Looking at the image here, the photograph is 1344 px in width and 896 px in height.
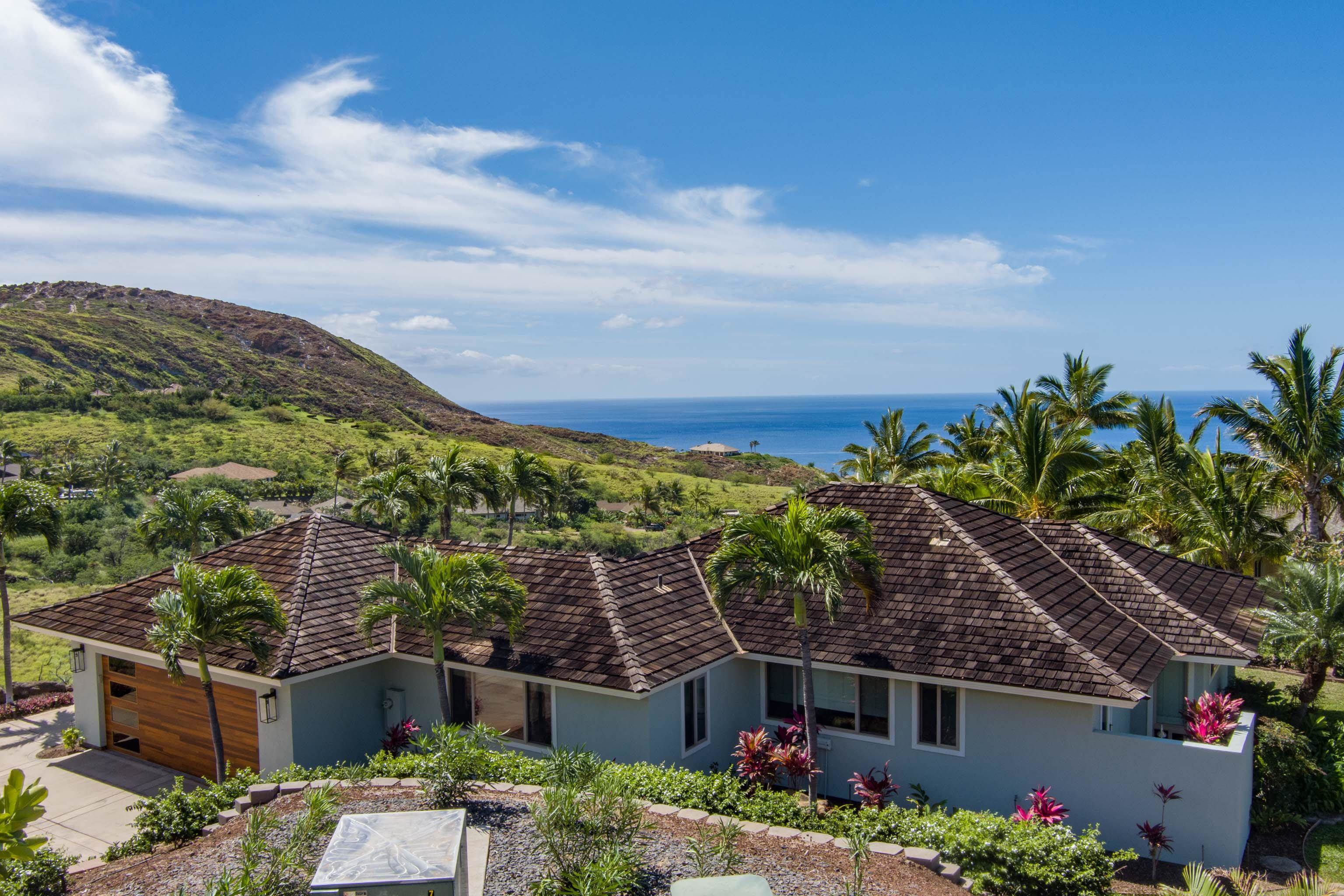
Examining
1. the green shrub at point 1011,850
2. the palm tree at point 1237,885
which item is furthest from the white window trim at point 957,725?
the palm tree at point 1237,885

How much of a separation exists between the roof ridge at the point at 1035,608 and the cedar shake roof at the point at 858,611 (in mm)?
36

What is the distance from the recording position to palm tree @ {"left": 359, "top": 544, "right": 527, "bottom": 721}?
13461mm

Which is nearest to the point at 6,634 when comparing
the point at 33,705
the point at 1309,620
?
the point at 33,705

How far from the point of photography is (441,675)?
1428 centimetres

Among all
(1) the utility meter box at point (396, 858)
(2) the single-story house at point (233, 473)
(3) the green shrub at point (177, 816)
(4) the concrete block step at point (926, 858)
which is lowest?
(3) the green shrub at point (177, 816)

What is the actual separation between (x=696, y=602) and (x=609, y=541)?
39.1 m

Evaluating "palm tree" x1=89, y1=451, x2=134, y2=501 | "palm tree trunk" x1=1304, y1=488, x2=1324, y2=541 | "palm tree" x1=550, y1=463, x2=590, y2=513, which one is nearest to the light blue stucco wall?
"palm tree trunk" x1=1304, y1=488, x2=1324, y2=541

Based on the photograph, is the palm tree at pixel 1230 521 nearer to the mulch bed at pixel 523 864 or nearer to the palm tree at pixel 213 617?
the mulch bed at pixel 523 864

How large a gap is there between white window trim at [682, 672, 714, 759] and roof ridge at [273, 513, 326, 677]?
15.0 feet

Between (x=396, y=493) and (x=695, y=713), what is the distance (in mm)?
15195

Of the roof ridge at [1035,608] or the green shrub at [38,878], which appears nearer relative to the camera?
the green shrub at [38,878]

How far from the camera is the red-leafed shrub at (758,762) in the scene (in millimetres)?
13203

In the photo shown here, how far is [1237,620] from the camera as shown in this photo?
683 inches

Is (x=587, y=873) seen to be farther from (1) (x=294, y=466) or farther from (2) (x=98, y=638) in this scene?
(1) (x=294, y=466)
